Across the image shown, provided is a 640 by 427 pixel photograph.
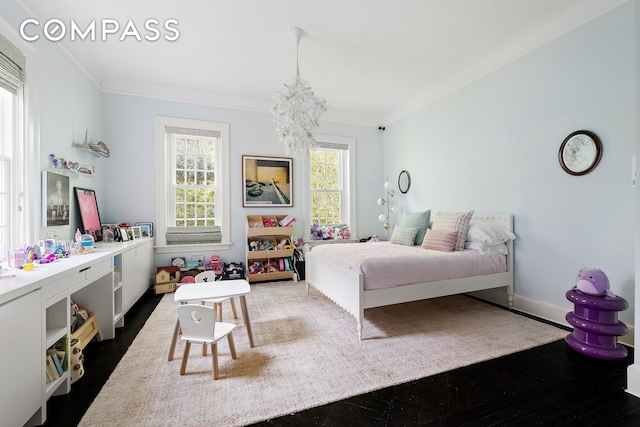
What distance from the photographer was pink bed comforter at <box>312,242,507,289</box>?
2527 mm

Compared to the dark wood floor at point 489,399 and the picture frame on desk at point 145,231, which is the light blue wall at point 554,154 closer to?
the dark wood floor at point 489,399

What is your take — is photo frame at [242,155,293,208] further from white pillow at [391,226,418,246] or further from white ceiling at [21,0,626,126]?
white pillow at [391,226,418,246]

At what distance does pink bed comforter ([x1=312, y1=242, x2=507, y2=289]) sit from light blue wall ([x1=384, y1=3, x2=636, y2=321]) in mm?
537

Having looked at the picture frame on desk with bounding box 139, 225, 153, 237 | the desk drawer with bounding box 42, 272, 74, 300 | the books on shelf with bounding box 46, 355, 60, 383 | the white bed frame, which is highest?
the picture frame on desk with bounding box 139, 225, 153, 237

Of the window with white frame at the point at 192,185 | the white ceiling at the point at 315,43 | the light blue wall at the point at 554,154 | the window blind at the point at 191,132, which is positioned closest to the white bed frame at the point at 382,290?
the light blue wall at the point at 554,154

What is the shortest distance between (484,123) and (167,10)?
372 centimetres

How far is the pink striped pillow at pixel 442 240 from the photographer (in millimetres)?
3203

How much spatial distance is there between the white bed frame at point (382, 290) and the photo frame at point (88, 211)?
263cm

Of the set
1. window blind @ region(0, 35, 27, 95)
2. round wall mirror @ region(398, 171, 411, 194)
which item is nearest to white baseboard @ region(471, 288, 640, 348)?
round wall mirror @ region(398, 171, 411, 194)

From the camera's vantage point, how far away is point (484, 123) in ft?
11.5

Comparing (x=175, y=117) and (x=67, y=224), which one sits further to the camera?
(x=175, y=117)

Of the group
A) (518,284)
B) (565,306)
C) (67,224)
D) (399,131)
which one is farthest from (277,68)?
(565,306)

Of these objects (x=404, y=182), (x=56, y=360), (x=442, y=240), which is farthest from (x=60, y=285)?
(x=404, y=182)

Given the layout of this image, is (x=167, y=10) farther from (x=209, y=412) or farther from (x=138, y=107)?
(x=209, y=412)
